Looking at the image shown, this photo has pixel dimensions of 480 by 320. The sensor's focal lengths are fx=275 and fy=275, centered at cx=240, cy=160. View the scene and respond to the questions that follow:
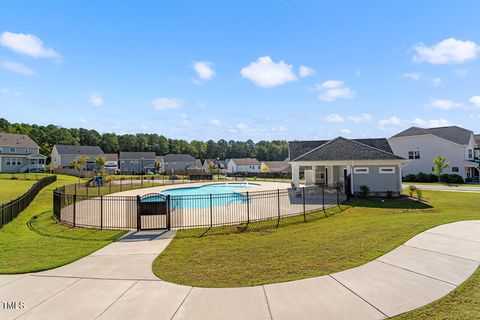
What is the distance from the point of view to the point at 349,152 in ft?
79.9

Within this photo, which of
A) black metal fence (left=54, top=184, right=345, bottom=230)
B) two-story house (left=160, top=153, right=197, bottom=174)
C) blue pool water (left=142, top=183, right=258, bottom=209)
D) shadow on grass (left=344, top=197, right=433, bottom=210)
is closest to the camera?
black metal fence (left=54, top=184, right=345, bottom=230)

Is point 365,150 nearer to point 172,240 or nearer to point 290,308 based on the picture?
point 172,240

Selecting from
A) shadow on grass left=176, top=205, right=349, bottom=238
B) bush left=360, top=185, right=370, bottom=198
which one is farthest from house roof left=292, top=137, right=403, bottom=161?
shadow on grass left=176, top=205, right=349, bottom=238

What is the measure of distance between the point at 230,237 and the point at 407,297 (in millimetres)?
6735

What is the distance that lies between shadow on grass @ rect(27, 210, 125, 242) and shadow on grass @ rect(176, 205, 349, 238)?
2861mm

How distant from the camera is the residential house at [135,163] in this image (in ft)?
266

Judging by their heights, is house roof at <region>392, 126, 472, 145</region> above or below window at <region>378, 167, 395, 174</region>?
above

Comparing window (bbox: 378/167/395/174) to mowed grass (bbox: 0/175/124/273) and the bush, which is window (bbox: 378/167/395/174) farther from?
mowed grass (bbox: 0/175/124/273)

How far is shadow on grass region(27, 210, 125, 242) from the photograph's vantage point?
10961mm

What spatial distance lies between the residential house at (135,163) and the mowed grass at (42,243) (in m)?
68.8

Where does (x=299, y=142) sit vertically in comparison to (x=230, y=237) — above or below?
above

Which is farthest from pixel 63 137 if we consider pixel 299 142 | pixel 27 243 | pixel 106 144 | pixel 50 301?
pixel 50 301

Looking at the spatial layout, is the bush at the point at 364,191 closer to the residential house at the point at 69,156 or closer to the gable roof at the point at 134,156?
the residential house at the point at 69,156

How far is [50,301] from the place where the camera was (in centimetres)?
543
